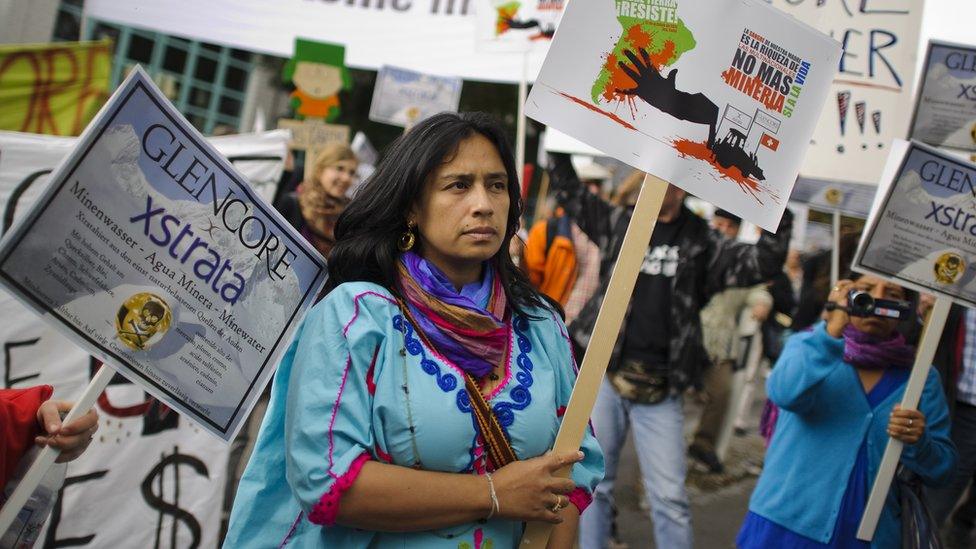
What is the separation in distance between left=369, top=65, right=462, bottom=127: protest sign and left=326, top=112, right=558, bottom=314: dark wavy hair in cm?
525

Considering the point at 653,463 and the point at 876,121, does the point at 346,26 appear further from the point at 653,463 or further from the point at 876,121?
the point at 653,463

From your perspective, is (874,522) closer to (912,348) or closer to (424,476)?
(912,348)

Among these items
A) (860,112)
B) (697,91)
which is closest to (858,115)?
(860,112)

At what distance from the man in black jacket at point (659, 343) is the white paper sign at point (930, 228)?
99cm

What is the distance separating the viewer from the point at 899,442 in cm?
289

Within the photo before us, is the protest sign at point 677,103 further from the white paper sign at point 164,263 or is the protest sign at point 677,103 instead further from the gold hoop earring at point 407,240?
the white paper sign at point 164,263

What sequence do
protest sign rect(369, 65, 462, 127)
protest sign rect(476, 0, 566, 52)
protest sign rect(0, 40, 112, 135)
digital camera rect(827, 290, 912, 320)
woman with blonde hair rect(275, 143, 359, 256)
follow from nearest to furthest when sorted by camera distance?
digital camera rect(827, 290, 912, 320) < protest sign rect(0, 40, 112, 135) < woman with blonde hair rect(275, 143, 359, 256) < protest sign rect(476, 0, 566, 52) < protest sign rect(369, 65, 462, 127)

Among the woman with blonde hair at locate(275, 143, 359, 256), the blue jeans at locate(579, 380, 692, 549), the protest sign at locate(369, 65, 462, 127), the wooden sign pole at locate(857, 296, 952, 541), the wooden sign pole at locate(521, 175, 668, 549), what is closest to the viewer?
the wooden sign pole at locate(521, 175, 668, 549)

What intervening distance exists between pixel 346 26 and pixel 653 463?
4.53 meters

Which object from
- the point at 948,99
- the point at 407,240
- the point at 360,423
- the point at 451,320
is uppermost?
the point at 948,99

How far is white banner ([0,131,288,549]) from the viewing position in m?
3.41

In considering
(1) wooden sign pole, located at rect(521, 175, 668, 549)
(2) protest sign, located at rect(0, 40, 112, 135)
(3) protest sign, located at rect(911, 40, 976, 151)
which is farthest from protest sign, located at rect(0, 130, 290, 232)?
(3) protest sign, located at rect(911, 40, 976, 151)

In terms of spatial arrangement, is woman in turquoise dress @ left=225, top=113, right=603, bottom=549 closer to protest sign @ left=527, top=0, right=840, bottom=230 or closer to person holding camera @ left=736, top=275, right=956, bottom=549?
protest sign @ left=527, top=0, right=840, bottom=230

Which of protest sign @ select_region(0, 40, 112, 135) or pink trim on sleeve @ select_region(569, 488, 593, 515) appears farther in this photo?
protest sign @ select_region(0, 40, 112, 135)
